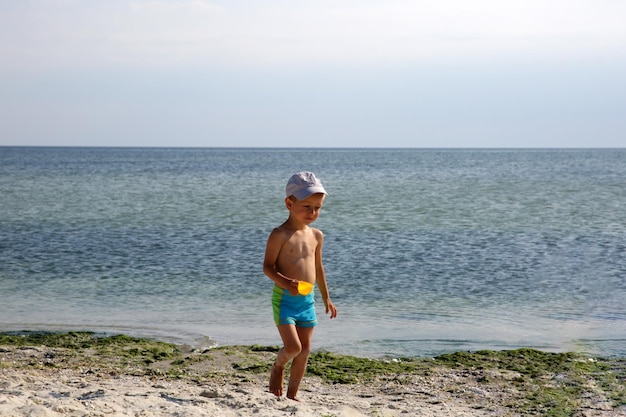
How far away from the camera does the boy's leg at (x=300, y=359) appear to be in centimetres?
565

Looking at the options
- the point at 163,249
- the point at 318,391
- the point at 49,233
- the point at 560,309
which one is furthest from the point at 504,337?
the point at 49,233

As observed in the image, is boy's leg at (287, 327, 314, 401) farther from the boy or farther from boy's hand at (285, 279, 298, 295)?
boy's hand at (285, 279, 298, 295)

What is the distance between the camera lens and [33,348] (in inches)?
322

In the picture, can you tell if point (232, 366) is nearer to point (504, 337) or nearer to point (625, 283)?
point (504, 337)

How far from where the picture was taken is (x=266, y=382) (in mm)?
6910

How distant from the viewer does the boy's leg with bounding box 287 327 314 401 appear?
565 centimetres

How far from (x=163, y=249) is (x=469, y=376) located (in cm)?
1061

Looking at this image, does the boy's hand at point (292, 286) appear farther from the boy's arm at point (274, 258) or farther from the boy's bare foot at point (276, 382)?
the boy's bare foot at point (276, 382)

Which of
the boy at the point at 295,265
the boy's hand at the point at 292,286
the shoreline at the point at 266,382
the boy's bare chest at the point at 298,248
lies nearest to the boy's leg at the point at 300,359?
the boy at the point at 295,265

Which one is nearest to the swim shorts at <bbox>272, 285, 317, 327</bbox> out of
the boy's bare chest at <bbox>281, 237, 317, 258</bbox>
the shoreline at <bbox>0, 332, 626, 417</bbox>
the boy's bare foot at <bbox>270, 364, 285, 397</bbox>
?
the boy's bare chest at <bbox>281, 237, 317, 258</bbox>

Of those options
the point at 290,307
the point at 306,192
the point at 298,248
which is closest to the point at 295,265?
the point at 298,248

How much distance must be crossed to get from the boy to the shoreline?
0.50m

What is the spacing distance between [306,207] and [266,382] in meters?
2.05

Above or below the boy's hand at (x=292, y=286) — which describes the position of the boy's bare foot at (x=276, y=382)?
below
